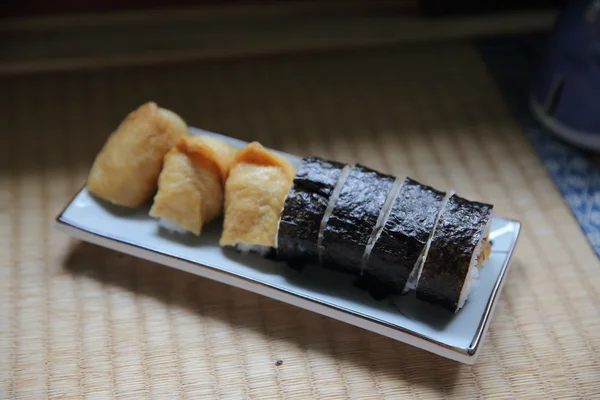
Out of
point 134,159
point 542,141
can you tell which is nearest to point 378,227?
point 134,159

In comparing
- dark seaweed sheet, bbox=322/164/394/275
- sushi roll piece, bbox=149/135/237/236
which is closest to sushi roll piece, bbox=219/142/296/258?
sushi roll piece, bbox=149/135/237/236

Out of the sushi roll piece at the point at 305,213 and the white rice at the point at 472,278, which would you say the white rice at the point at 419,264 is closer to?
the white rice at the point at 472,278

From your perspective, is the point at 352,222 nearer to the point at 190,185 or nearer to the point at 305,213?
the point at 305,213

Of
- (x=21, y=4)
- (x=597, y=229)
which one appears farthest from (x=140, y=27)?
(x=597, y=229)

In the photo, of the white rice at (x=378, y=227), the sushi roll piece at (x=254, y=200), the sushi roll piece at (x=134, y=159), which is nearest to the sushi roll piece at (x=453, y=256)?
the white rice at (x=378, y=227)

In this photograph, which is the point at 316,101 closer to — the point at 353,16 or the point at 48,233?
the point at 353,16

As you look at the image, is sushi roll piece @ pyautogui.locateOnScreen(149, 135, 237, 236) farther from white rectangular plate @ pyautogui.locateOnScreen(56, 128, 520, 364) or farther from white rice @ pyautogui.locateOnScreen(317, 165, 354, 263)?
white rice @ pyautogui.locateOnScreen(317, 165, 354, 263)
